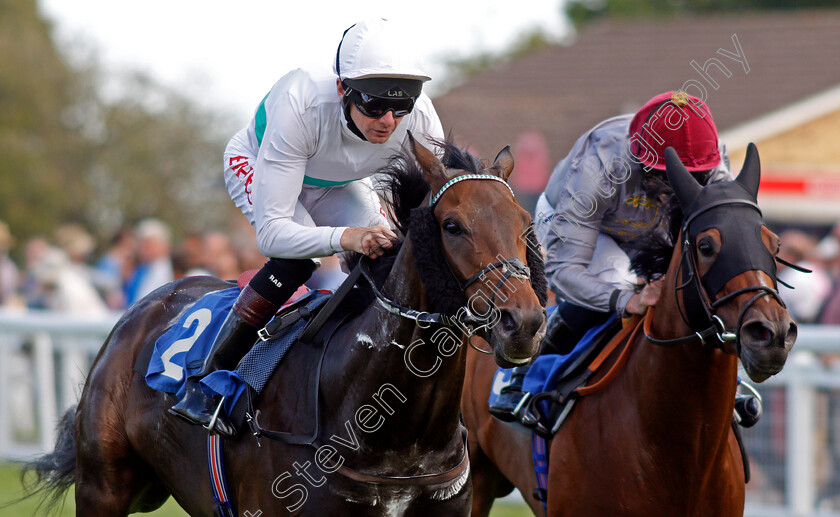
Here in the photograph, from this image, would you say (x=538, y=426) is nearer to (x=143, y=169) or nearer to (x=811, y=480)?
(x=811, y=480)

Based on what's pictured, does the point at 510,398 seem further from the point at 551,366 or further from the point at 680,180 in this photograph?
the point at 680,180

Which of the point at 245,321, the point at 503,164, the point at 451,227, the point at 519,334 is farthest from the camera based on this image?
the point at 245,321

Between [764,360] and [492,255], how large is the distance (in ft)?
Answer: 3.25

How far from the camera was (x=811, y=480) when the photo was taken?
6953 mm

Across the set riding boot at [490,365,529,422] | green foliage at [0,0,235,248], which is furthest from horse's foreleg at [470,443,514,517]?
green foliage at [0,0,235,248]

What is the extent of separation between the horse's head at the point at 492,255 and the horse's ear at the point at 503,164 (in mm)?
12

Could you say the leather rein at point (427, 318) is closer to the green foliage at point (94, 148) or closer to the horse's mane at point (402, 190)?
the horse's mane at point (402, 190)

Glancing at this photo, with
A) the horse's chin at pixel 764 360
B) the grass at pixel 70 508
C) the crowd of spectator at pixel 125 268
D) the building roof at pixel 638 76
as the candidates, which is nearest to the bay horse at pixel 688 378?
the horse's chin at pixel 764 360

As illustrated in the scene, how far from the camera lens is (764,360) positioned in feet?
10.9

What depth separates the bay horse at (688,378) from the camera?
11.4 feet

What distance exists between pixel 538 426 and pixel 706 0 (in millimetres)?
31684

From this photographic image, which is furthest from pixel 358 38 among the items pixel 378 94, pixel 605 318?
pixel 605 318

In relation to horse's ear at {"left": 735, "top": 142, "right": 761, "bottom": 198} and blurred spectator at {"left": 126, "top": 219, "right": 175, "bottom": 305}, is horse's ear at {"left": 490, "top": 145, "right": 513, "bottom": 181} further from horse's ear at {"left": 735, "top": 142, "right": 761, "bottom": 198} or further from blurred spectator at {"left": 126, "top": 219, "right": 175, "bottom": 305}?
blurred spectator at {"left": 126, "top": 219, "right": 175, "bottom": 305}

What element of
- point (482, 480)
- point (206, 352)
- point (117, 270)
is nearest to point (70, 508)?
point (482, 480)
